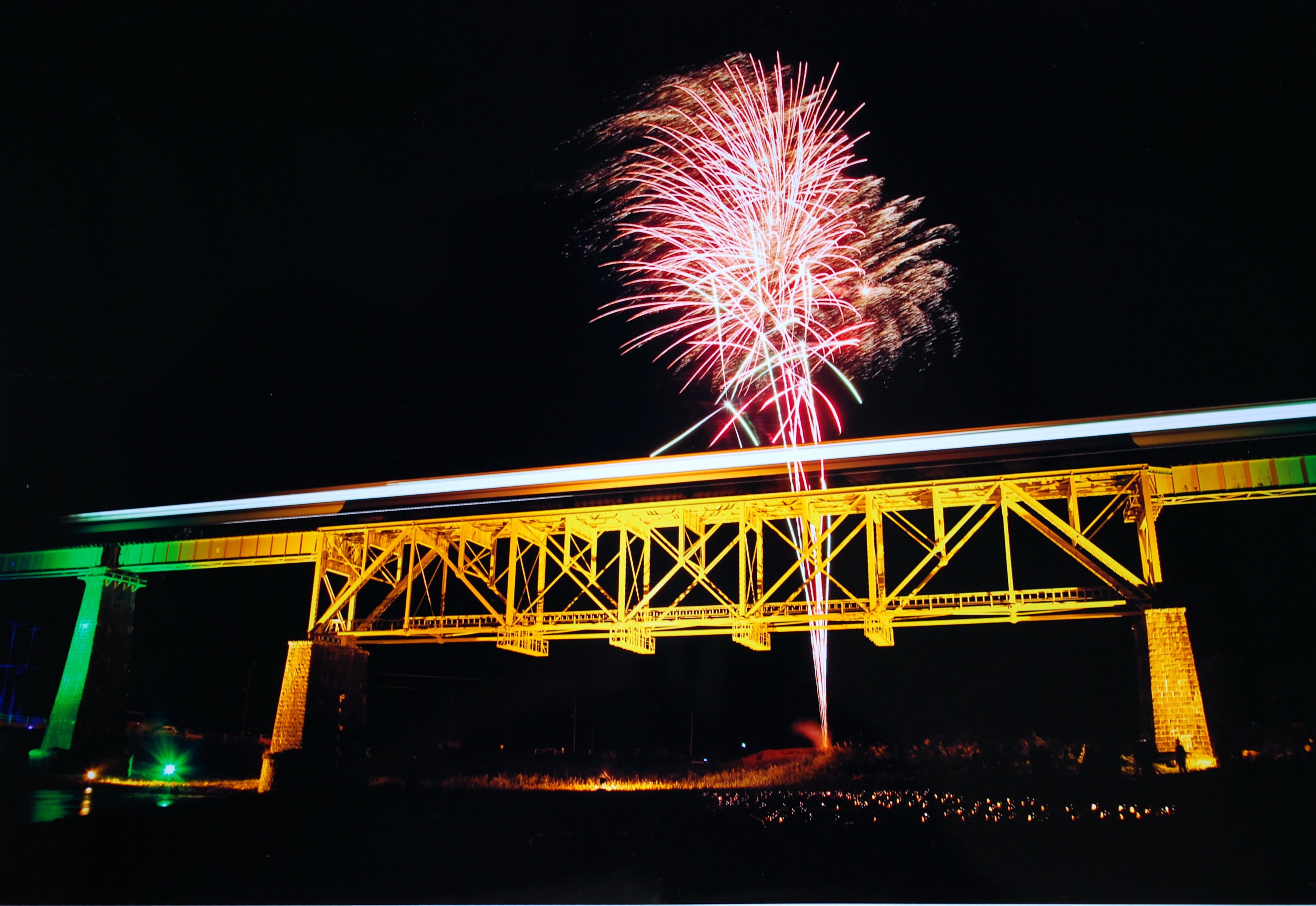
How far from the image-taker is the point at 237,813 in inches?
773

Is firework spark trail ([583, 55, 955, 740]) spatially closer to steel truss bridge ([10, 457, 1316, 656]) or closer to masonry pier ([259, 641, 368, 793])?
steel truss bridge ([10, 457, 1316, 656])

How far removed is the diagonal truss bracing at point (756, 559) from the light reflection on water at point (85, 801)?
6.37 meters

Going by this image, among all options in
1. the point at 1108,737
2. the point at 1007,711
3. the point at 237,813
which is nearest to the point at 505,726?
the point at 237,813

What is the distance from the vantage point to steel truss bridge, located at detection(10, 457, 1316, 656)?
1830 centimetres

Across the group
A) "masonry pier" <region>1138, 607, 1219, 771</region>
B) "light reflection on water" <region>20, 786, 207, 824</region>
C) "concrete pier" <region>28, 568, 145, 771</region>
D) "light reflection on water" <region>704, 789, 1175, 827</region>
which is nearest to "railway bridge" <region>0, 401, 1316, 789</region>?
"masonry pier" <region>1138, 607, 1219, 771</region>

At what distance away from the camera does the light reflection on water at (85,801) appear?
1962cm

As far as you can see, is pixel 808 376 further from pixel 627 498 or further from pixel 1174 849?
pixel 1174 849

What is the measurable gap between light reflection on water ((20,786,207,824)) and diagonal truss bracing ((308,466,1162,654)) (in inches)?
251

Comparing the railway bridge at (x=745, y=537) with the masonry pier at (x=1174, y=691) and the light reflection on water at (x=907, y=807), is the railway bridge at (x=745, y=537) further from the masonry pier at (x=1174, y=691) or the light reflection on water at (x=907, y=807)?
the light reflection on water at (x=907, y=807)

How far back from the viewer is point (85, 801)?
2236 cm

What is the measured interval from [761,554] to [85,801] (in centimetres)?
2055

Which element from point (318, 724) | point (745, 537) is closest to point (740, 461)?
point (745, 537)

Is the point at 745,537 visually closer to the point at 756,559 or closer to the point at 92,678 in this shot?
the point at 756,559

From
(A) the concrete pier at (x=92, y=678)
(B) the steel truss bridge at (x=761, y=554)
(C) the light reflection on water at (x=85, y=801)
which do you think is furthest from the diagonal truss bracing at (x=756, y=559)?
(A) the concrete pier at (x=92, y=678)
